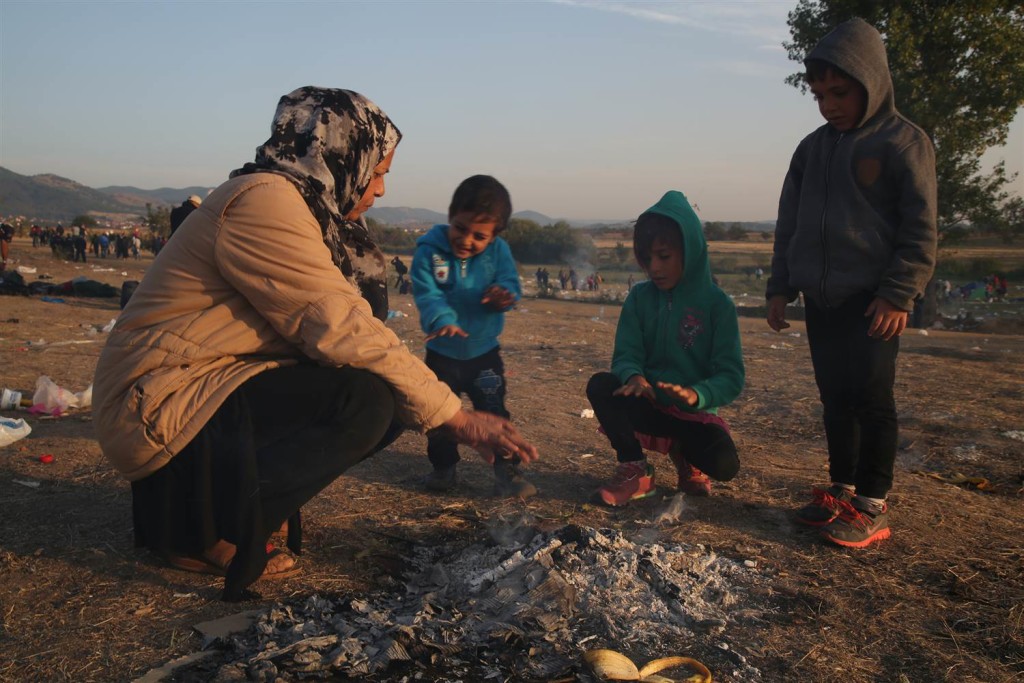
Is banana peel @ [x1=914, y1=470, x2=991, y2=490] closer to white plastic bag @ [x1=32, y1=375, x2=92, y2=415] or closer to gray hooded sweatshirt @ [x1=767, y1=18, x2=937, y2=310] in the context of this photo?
gray hooded sweatshirt @ [x1=767, y1=18, x2=937, y2=310]

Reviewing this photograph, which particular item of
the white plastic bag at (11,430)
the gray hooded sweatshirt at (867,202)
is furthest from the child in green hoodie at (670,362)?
the white plastic bag at (11,430)

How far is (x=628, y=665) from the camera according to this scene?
2.01 metres

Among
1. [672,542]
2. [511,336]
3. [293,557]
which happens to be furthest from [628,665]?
[511,336]

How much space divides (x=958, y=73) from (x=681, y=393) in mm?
18002

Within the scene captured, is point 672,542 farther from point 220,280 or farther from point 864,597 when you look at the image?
point 220,280

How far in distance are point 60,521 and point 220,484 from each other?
1.27 meters

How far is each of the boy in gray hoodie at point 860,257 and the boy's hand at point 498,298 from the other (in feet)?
4.49

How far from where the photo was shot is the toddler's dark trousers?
136 inches

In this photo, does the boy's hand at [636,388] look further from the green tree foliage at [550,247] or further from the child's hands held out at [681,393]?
the green tree foliage at [550,247]

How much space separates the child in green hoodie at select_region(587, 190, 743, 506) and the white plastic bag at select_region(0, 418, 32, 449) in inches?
132

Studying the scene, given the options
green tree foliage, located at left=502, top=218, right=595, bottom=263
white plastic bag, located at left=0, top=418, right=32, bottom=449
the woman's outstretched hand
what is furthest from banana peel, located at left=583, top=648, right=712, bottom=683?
green tree foliage, located at left=502, top=218, right=595, bottom=263

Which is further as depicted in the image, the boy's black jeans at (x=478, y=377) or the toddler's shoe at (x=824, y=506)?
the boy's black jeans at (x=478, y=377)

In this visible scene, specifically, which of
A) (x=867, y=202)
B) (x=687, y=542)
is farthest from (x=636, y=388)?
(x=867, y=202)

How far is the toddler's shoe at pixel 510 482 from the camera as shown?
356 cm
